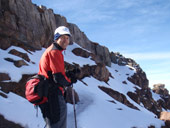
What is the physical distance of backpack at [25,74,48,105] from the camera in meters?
4.12

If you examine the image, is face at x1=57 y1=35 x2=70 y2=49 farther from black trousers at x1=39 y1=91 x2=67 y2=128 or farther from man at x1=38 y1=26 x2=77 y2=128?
black trousers at x1=39 y1=91 x2=67 y2=128

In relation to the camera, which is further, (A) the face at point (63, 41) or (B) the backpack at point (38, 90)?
(A) the face at point (63, 41)

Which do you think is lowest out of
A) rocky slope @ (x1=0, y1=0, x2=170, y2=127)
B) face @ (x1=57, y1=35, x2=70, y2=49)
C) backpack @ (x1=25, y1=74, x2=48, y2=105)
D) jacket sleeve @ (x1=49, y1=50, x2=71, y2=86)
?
backpack @ (x1=25, y1=74, x2=48, y2=105)

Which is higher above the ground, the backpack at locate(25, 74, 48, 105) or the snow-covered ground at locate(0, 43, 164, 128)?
the backpack at locate(25, 74, 48, 105)

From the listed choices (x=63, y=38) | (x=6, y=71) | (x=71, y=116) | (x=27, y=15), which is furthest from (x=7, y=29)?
(x=63, y=38)

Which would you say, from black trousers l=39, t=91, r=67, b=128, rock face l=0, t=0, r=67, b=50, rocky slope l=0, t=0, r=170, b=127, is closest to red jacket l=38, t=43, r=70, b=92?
black trousers l=39, t=91, r=67, b=128

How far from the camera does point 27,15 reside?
3403 centimetres

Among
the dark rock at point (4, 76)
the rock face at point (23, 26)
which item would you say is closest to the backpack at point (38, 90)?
the dark rock at point (4, 76)

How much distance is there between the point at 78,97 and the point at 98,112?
417 cm

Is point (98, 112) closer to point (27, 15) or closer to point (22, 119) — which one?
point (22, 119)

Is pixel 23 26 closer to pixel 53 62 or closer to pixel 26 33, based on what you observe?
pixel 26 33

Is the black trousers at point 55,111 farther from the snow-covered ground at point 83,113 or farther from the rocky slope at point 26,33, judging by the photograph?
the rocky slope at point 26,33

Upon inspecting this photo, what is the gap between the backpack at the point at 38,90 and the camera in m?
4.12

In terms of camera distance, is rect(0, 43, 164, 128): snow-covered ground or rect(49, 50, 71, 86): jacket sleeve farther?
rect(0, 43, 164, 128): snow-covered ground
